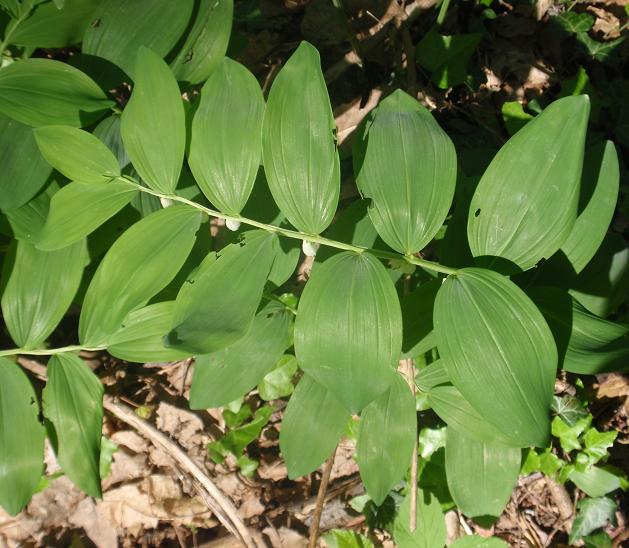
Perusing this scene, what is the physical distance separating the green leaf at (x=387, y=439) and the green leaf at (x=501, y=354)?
39cm

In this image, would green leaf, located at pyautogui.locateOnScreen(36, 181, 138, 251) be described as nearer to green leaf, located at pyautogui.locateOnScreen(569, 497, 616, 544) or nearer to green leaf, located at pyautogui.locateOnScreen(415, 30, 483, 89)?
green leaf, located at pyautogui.locateOnScreen(415, 30, 483, 89)

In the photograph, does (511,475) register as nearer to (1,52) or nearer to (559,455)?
(559,455)

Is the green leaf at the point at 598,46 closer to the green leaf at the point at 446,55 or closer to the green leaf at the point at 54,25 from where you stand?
the green leaf at the point at 446,55

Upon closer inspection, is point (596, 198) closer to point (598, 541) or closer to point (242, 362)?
point (242, 362)

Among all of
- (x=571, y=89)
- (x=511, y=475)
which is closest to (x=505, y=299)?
(x=511, y=475)

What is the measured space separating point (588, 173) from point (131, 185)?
49.1 inches

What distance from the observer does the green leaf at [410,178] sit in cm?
135

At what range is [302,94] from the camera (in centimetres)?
133

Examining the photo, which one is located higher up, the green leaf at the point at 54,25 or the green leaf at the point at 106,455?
the green leaf at the point at 54,25

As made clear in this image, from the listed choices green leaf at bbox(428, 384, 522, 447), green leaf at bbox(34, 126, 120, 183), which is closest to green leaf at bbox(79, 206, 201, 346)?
green leaf at bbox(34, 126, 120, 183)

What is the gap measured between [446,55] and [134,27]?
1.29 metres

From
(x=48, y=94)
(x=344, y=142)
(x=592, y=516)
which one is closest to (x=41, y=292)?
(x=48, y=94)

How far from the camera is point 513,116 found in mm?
2424

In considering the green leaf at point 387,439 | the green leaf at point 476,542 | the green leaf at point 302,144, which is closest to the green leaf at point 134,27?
the green leaf at point 302,144
